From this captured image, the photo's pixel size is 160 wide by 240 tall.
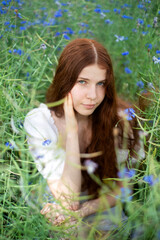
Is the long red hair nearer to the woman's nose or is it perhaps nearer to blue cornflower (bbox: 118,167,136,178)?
the woman's nose

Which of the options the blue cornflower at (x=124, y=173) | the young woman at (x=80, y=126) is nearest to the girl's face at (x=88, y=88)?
the young woman at (x=80, y=126)

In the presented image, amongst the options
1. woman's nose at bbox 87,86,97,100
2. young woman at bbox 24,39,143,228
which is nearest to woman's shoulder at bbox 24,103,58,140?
young woman at bbox 24,39,143,228

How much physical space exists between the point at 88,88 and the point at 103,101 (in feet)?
0.74

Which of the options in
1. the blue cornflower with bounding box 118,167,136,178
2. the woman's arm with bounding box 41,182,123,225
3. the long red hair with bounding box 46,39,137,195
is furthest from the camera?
the long red hair with bounding box 46,39,137,195

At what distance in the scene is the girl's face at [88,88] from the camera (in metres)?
1.12

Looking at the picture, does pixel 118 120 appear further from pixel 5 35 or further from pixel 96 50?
pixel 5 35

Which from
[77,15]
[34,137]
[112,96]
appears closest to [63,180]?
[34,137]

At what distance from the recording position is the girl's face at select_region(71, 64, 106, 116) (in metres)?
1.12

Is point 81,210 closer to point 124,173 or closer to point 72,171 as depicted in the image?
point 72,171

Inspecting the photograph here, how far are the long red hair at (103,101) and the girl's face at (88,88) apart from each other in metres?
0.02

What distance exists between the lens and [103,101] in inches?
52.7

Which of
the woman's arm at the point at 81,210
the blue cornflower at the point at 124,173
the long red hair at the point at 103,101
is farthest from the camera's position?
the long red hair at the point at 103,101

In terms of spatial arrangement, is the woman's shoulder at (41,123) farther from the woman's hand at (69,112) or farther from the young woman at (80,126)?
the woman's hand at (69,112)

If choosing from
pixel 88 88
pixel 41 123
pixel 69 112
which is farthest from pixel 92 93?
pixel 41 123
